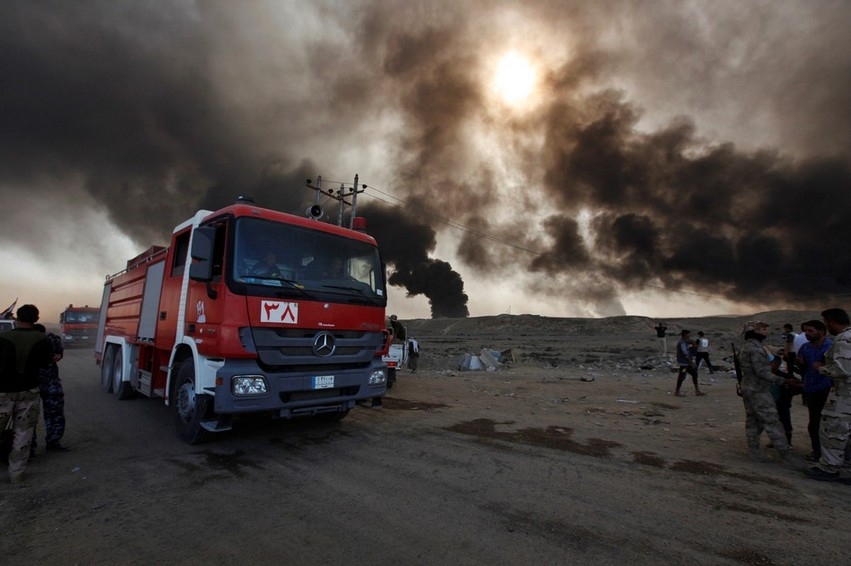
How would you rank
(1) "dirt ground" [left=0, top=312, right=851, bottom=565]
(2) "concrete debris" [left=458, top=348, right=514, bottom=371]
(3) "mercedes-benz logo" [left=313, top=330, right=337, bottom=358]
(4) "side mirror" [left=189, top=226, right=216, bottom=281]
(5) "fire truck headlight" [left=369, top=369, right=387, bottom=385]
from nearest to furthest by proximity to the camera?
(1) "dirt ground" [left=0, top=312, right=851, bottom=565] < (4) "side mirror" [left=189, top=226, right=216, bottom=281] < (3) "mercedes-benz logo" [left=313, top=330, right=337, bottom=358] < (5) "fire truck headlight" [left=369, top=369, right=387, bottom=385] < (2) "concrete debris" [left=458, top=348, right=514, bottom=371]

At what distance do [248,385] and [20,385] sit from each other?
7.50 ft

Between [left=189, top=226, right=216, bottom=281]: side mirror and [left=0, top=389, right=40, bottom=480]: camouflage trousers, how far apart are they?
6.71ft

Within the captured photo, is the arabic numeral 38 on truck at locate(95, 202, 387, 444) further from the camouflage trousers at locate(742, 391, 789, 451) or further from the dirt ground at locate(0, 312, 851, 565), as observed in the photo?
the camouflage trousers at locate(742, 391, 789, 451)

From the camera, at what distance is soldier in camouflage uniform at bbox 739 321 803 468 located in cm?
511

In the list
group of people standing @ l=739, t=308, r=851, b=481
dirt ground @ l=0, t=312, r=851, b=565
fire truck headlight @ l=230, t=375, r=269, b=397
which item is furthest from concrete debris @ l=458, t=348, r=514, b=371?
fire truck headlight @ l=230, t=375, r=269, b=397

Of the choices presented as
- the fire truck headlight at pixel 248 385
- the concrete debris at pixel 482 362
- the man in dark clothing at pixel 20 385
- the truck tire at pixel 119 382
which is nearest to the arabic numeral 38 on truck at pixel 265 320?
the fire truck headlight at pixel 248 385

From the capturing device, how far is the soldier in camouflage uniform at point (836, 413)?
14.4 ft

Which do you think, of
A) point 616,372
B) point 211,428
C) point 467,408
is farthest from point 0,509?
point 616,372

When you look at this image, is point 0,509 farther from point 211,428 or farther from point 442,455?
point 442,455

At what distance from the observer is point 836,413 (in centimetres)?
444

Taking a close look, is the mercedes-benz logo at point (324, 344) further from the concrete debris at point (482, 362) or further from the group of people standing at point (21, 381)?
the concrete debris at point (482, 362)

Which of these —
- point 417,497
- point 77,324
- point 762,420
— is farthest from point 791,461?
point 77,324

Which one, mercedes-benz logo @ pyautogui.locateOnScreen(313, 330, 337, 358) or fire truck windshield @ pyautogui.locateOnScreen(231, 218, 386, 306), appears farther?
mercedes-benz logo @ pyautogui.locateOnScreen(313, 330, 337, 358)

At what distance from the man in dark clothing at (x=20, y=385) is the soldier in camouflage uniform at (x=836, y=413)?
27.6 feet
